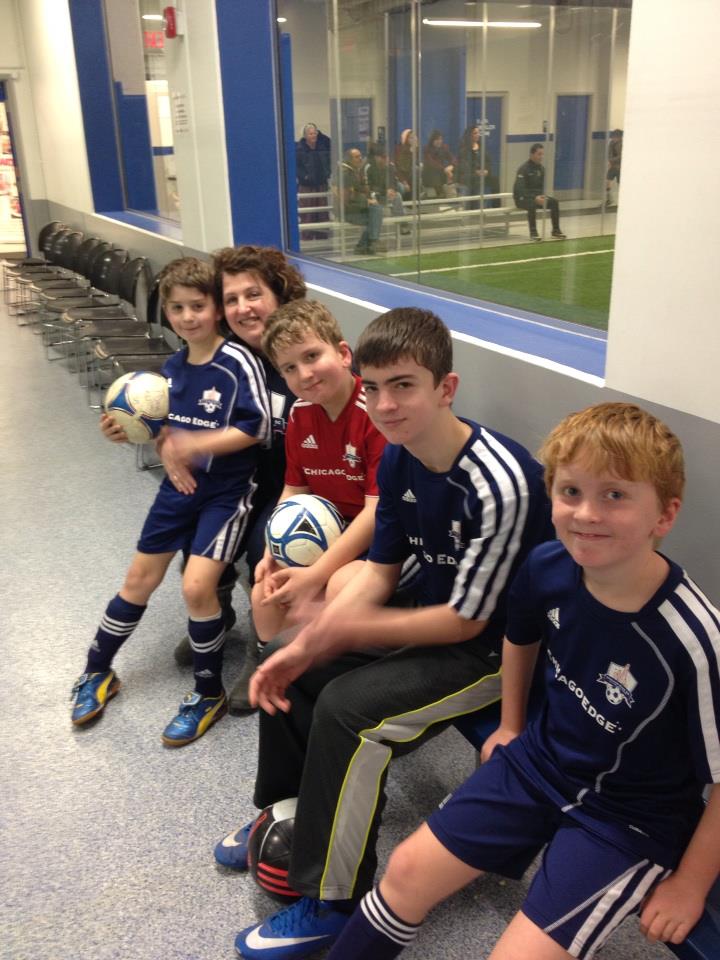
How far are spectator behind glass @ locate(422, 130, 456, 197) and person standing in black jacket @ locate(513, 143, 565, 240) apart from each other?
372 millimetres

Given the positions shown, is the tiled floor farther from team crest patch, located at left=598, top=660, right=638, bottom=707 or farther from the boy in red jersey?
team crest patch, located at left=598, top=660, right=638, bottom=707

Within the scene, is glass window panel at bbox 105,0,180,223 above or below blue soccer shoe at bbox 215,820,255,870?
above

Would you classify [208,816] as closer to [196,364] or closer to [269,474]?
[269,474]

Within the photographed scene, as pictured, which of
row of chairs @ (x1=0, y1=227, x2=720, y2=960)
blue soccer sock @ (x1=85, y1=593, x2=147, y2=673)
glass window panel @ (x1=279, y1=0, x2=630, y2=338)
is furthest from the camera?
row of chairs @ (x1=0, y1=227, x2=720, y2=960)

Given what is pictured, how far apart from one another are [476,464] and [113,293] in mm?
5160

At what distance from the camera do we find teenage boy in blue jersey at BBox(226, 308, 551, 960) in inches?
67.2

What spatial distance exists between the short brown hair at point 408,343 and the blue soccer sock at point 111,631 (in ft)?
4.41

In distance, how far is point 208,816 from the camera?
2.17 m

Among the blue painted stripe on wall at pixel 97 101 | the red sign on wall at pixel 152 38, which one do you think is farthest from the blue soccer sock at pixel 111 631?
the blue painted stripe on wall at pixel 97 101

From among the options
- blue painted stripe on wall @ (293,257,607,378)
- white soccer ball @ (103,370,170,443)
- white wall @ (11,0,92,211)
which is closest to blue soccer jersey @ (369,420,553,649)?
blue painted stripe on wall @ (293,257,607,378)

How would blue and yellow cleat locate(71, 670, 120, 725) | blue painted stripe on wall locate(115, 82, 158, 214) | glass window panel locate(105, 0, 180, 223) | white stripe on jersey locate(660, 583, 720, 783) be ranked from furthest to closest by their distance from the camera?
blue painted stripe on wall locate(115, 82, 158, 214) < glass window panel locate(105, 0, 180, 223) < blue and yellow cleat locate(71, 670, 120, 725) < white stripe on jersey locate(660, 583, 720, 783)

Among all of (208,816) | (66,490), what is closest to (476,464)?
(208,816)

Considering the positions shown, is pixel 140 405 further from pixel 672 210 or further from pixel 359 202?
pixel 359 202

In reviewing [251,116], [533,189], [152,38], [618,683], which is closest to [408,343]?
[618,683]
